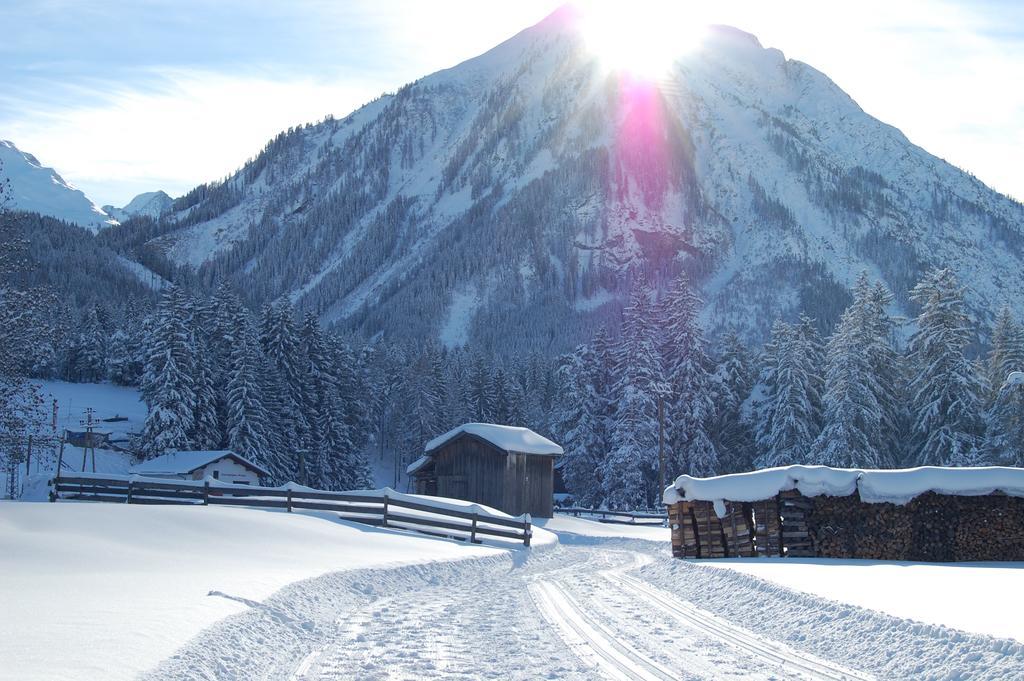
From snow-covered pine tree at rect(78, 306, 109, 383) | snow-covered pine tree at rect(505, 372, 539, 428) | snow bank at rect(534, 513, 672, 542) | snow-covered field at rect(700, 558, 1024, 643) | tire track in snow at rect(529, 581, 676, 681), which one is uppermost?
snow-covered pine tree at rect(78, 306, 109, 383)

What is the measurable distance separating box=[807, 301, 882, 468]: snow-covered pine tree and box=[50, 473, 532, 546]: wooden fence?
22056mm

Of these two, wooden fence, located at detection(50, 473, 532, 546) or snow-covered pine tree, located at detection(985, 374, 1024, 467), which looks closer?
wooden fence, located at detection(50, 473, 532, 546)

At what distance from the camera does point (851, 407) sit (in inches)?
1764

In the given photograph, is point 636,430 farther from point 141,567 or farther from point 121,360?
point 121,360

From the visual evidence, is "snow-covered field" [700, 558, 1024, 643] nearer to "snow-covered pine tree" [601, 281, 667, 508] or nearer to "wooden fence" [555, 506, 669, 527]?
"wooden fence" [555, 506, 669, 527]

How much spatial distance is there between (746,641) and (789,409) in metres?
40.1

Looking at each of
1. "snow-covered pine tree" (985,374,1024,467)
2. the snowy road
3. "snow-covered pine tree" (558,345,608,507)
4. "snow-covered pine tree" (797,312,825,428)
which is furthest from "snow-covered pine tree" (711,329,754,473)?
the snowy road

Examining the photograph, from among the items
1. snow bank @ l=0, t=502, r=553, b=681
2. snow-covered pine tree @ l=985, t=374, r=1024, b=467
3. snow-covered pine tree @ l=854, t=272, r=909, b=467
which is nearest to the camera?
snow bank @ l=0, t=502, r=553, b=681

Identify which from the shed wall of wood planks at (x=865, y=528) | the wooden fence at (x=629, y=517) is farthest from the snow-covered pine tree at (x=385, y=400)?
the shed wall of wood planks at (x=865, y=528)

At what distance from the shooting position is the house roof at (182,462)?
50.8 meters

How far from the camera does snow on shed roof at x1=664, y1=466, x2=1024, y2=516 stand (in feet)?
71.3

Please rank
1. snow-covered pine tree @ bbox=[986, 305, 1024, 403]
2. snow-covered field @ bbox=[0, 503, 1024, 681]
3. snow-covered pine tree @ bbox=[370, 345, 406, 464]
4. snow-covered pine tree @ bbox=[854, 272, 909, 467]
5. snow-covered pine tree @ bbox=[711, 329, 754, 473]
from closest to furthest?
snow-covered field @ bbox=[0, 503, 1024, 681], snow-covered pine tree @ bbox=[986, 305, 1024, 403], snow-covered pine tree @ bbox=[854, 272, 909, 467], snow-covered pine tree @ bbox=[711, 329, 754, 473], snow-covered pine tree @ bbox=[370, 345, 406, 464]

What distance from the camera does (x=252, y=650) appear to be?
1029cm

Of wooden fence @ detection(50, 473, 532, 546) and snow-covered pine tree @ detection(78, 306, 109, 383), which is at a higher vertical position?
snow-covered pine tree @ detection(78, 306, 109, 383)
